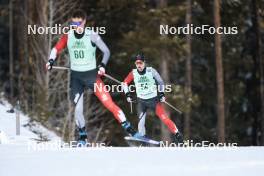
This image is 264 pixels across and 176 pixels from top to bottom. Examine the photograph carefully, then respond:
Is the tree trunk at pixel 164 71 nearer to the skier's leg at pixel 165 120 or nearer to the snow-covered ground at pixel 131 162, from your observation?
the skier's leg at pixel 165 120

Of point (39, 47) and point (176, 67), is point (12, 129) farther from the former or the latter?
point (176, 67)

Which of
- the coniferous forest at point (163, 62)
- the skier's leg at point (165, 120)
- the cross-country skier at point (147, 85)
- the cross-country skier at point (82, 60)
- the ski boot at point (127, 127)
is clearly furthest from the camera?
the coniferous forest at point (163, 62)

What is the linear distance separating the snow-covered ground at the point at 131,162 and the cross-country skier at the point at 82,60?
1.66 meters

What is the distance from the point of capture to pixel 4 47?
36.8 metres

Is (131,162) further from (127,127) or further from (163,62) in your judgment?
(163,62)

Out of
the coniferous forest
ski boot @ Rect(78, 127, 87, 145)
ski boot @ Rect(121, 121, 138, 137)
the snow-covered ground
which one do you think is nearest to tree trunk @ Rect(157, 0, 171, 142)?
the coniferous forest

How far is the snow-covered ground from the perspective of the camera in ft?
25.4

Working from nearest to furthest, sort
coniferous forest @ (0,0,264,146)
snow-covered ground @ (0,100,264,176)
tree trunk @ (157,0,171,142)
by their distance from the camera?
snow-covered ground @ (0,100,264,176) < coniferous forest @ (0,0,264,146) < tree trunk @ (157,0,171,142)

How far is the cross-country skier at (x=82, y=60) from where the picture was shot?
37.2 ft

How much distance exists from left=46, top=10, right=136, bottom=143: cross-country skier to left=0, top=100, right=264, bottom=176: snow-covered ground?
1.66 m

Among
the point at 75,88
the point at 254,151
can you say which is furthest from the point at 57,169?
the point at 75,88

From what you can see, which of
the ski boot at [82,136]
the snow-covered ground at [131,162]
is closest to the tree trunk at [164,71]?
the ski boot at [82,136]

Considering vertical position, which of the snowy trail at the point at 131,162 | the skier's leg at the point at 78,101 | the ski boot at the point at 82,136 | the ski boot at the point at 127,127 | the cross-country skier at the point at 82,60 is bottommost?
the snowy trail at the point at 131,162

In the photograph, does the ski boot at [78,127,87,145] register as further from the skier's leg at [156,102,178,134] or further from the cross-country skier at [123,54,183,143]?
the skier's leg at [156,102,178,134]
